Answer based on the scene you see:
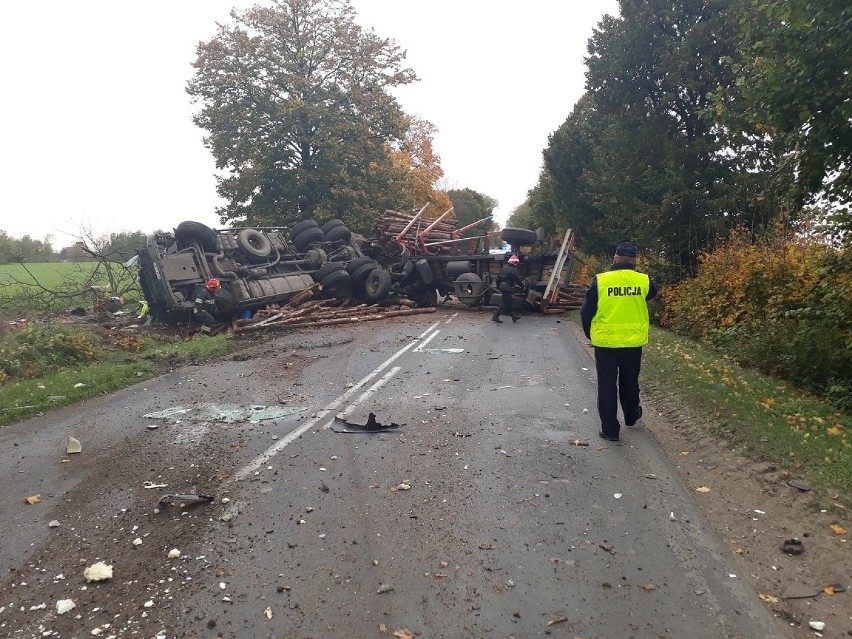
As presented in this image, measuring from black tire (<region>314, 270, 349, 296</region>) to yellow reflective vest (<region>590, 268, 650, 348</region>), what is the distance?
41.1 ft

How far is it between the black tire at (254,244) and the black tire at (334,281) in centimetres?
177

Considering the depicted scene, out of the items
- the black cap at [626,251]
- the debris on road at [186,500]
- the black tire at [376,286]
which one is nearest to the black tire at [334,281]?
the black tire at [376,286]

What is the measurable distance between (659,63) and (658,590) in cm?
1676

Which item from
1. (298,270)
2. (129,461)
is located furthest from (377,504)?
(298,270)

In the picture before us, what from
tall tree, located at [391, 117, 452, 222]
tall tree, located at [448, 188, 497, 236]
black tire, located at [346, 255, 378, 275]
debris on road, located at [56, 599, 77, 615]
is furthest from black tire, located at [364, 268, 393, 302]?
tall tree, located at [448, 188, 497, 236]

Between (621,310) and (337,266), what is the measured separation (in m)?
13.2

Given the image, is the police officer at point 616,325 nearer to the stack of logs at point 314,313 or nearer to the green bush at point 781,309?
the green bush at point 781,309

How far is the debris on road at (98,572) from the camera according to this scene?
3.49 metres

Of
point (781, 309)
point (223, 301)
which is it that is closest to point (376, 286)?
point (223, 301)

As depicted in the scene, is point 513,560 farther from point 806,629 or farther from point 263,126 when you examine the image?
point 263,126

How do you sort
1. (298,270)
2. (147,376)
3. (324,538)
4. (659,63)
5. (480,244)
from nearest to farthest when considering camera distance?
(324,538), (147,376), (659,63), (298,270), (480,244)

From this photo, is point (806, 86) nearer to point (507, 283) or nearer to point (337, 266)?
point (507, 283)

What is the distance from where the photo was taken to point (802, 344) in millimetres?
8000

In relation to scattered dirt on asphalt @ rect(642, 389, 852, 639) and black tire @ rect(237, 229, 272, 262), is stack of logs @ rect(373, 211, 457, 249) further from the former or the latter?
scattered dirt on asphalt @ rect(642, 389, 852, 639)
